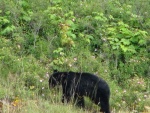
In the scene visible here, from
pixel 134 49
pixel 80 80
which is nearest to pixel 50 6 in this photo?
pixel 134 49

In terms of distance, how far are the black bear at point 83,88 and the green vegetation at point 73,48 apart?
220 mm

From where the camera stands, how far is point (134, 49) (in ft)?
38.2

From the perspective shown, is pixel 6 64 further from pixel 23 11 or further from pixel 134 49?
pixel 134 49

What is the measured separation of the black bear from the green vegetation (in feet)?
0.72

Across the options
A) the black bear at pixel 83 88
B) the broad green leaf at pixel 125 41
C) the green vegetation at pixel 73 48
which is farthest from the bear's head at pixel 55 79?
the broad green leaf at pixel 125 41

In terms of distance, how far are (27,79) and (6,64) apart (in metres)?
0.78

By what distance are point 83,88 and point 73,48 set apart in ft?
8.01

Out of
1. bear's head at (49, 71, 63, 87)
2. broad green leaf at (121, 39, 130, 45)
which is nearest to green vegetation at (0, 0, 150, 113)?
broad green leaf at (121, 39, 130, 45)

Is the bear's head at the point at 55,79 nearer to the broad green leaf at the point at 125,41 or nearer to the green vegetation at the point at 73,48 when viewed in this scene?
the green vegetation at the point at 73,48

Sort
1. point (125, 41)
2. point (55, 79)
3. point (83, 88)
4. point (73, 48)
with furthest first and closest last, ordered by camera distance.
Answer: point (125, 41)
point (73, 48)
point (55, 79)
point (83, 88)

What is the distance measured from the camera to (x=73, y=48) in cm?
1124

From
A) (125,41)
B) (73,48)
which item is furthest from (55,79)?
(125,41)

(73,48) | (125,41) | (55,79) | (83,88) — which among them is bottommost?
(83,88)

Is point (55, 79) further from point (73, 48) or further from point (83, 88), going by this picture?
point (73, 48)
